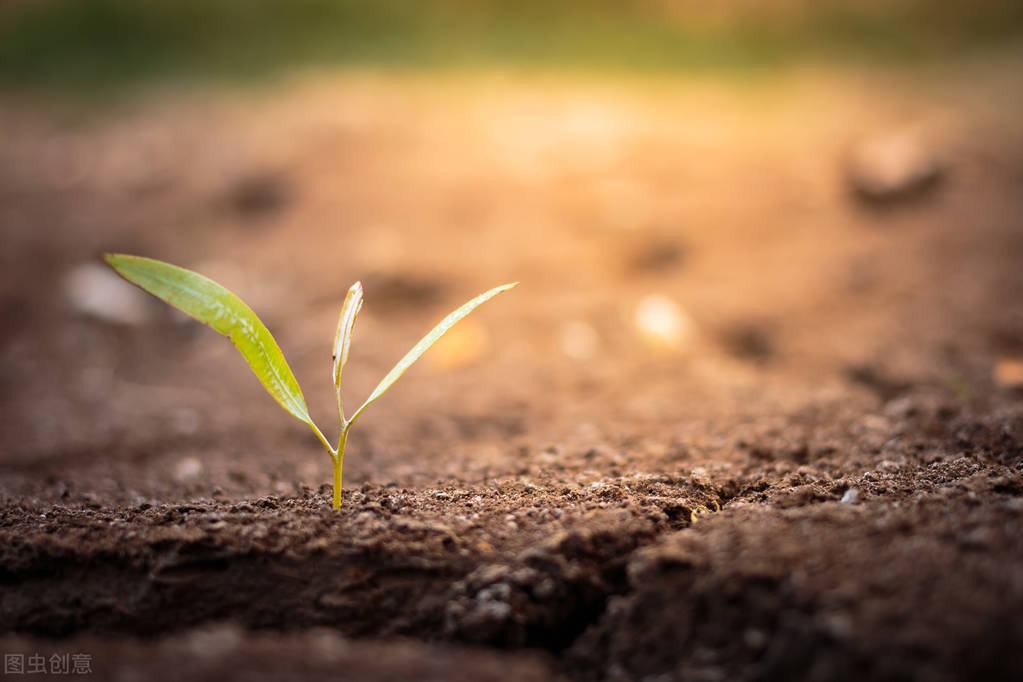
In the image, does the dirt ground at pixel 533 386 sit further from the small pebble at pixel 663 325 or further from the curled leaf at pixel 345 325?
the curled leaf at pixel 345 325

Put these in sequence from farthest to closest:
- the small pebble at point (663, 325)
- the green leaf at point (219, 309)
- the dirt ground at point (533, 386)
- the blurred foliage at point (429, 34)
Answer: the blurred foliage at point (429, 34) < the small pebble at point (663, 325) < the green leaf at point (219, 309) < the dirt ground at point (533, 386)

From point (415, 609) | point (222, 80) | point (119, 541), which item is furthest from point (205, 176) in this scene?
point (415, 609)

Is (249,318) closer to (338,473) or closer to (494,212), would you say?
(338,473)

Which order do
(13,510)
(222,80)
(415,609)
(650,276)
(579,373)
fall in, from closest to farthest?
1. (415,609)
2. (13,510)
3. (579,373)
4. (650,276)
5. (222,80)

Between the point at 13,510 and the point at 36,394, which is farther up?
the point at 36,394

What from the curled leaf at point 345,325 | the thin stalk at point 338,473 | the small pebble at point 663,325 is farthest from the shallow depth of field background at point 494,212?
the curled leaf at point 345,325

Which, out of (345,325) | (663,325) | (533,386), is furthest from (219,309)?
(663,325)

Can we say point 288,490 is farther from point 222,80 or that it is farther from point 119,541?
point 222,80
